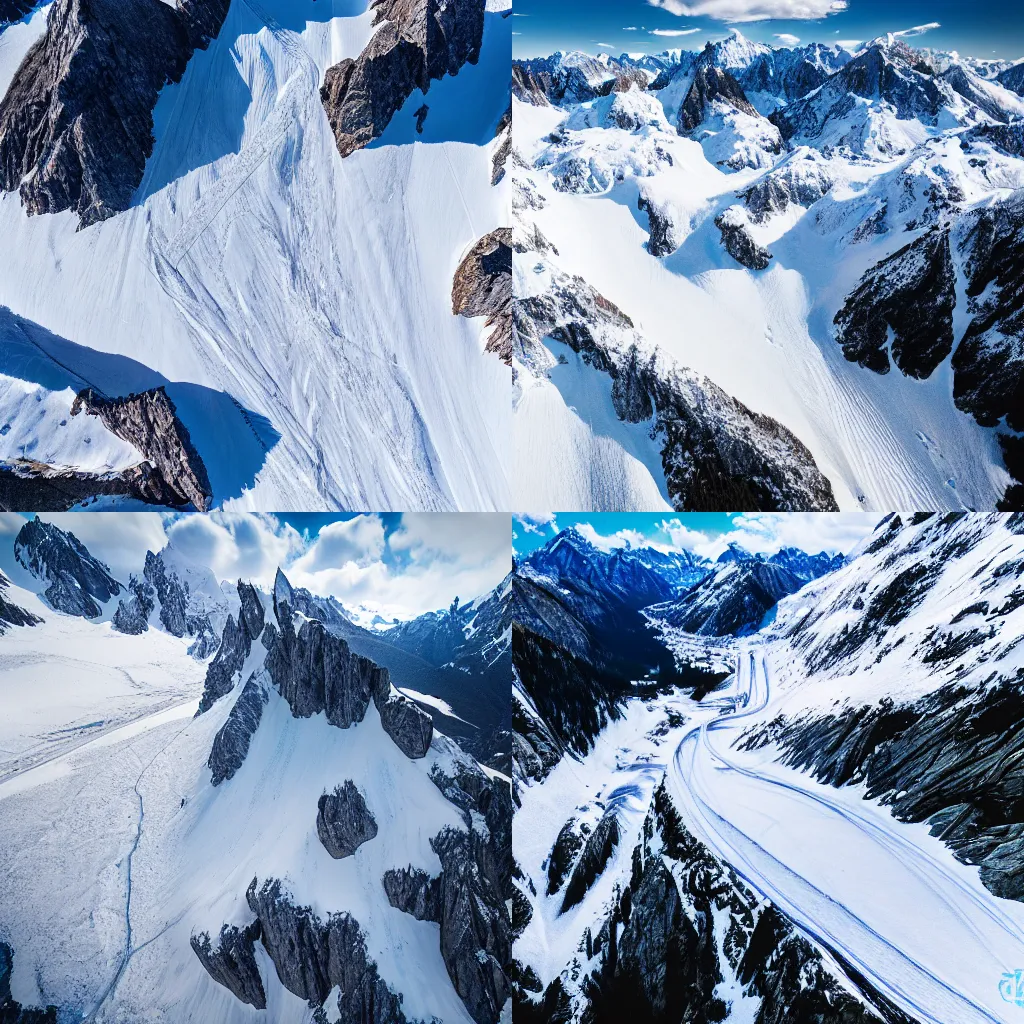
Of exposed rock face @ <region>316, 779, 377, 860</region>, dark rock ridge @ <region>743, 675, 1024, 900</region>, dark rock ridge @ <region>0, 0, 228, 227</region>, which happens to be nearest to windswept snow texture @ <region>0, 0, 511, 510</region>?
dark rock ridge @ <region>0, 0, 228, 227</region>

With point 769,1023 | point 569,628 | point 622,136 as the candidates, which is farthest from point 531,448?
point 622,136

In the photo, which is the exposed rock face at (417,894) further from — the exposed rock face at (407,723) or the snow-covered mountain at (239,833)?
the exposed rock face at (407,723)

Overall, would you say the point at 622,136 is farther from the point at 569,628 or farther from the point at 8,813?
the point at 8,813

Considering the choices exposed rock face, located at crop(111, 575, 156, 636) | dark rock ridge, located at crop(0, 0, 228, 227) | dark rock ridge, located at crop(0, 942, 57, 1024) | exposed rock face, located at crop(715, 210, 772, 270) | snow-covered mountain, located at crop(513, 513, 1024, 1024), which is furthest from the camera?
exposed rock face, located at crop(715, 210, 772, 270)

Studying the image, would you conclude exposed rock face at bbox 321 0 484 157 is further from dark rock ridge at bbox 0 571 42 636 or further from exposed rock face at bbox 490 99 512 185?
dark rock ridge at bbox 0 571 42 636

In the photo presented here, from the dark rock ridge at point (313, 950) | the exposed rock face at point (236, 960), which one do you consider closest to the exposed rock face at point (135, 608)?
the dark rock ridge at point (313, 950)

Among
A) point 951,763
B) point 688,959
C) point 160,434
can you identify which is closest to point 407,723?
point 688,959
